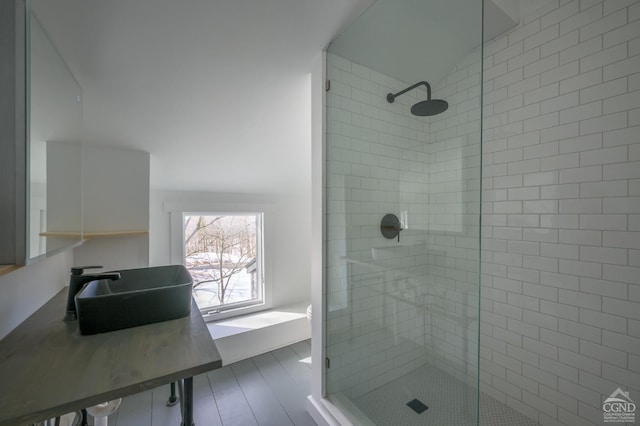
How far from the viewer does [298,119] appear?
1982 millimetres

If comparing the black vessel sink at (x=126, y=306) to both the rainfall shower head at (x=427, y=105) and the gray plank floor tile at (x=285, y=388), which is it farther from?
the rainfall shower head at (x=427, y=105)

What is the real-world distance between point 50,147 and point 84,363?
83 centimetres

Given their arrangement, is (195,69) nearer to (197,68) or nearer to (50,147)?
(197,68)

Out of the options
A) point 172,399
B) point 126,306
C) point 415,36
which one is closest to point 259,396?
point 172,399

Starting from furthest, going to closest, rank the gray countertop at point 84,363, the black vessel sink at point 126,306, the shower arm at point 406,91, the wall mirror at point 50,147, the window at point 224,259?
1. the window at point 224,259
2. the shower arm at point 406,91
3. the black vessel sink at point 126,306
4. the wall mirror at point 50,147
5. the gray countertop at point 84,363

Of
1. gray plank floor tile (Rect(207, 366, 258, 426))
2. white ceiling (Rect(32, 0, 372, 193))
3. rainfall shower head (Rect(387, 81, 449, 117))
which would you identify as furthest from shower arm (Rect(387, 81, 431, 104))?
gray plank floor tile (Rect(207, 366, 258, 426))

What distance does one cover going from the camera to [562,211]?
1.57m

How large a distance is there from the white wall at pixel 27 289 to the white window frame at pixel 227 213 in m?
0.91

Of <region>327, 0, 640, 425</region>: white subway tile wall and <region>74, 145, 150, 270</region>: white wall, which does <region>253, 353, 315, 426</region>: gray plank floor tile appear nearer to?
<region>327, 0, 640, 425</region>: white subway tile wall

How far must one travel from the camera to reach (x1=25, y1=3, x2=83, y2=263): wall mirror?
34.9 inches

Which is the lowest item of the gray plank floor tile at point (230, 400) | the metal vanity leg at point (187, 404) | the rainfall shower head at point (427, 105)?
the gray plank floor tile at point (230, 400)

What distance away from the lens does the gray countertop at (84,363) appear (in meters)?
0.71

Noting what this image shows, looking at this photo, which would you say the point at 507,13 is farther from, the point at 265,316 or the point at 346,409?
the point at 265,316

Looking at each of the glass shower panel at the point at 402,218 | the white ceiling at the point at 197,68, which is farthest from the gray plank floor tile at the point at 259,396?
the white ceiling at the point at 197,68
